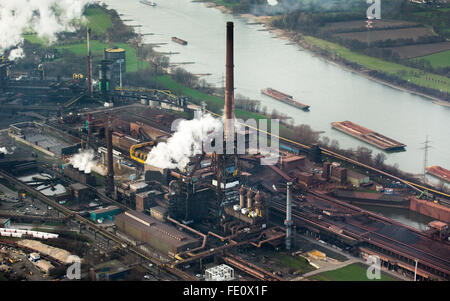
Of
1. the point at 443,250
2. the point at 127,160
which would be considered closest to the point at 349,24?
the point at 127,160

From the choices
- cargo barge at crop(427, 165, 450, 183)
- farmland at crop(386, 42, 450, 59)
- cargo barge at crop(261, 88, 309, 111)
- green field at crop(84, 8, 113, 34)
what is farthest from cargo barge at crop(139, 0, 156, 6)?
cargo barge at crop(427, 165, 450, 183)

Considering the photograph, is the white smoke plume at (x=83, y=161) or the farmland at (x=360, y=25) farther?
the farmland at (x=360, y=25)

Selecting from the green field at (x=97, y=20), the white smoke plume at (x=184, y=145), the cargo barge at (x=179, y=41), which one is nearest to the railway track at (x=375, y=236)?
the white smoke plume at (x=184, y=145)

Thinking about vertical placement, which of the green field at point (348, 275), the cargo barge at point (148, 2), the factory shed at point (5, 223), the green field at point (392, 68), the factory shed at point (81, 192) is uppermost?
the cargo barge at point (148, 2)

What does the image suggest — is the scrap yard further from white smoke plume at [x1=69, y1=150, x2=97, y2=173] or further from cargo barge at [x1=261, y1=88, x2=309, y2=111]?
cargo barge at [x1=261, y1=88, x2=309, y2=111]

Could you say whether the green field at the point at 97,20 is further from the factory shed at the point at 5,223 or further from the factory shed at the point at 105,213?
the factory shed at the point at 5,223

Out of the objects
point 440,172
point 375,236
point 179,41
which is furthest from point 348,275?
point 179,41
